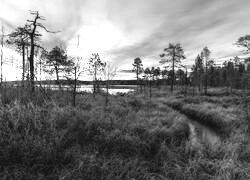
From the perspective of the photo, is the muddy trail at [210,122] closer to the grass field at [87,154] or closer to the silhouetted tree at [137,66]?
the grass field at [87,154]

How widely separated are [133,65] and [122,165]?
134 feet

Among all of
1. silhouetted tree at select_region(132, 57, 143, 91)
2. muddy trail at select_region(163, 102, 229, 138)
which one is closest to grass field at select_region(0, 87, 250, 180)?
muddy trail at select_region(163, 102, 229, 138)

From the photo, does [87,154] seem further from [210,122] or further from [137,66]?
[137,66]

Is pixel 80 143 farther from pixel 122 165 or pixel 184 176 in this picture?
pixel 184 176

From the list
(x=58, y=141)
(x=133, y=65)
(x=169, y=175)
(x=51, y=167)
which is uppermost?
(x=133, y=65)

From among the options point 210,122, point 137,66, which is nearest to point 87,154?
point 210,122

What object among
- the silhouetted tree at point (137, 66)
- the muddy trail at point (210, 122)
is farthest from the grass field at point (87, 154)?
the silhouetted tree at point (137, 66)

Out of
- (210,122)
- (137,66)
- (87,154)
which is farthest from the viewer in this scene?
(137,66)

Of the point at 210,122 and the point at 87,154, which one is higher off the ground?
the point at 87,154

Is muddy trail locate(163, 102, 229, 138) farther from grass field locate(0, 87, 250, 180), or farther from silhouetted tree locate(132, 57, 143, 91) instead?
silhouetted tree locate(132, 57, 143, 91)

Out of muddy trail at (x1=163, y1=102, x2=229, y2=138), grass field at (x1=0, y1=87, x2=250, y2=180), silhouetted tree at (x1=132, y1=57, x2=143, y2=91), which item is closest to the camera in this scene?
grass field at (x1=0, y1=87, x2=250, y2=180)

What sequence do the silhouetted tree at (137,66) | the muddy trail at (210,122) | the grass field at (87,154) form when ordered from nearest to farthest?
the grass field at (87,154)
the muddy trail at (210,122)
the silhouetted tree at (137,66)

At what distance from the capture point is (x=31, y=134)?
3637mm

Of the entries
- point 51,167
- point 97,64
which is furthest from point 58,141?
point 97,64
